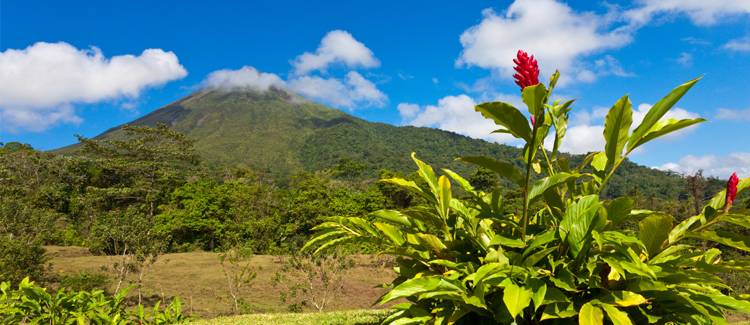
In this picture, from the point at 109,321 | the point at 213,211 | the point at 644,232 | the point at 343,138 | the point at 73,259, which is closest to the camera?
the point at 644,232

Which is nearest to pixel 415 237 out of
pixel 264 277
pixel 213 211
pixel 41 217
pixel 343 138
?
pixel 264 277

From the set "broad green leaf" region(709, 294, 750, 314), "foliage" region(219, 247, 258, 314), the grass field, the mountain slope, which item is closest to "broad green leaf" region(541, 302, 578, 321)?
"broad green leaf" region(709, 294, 750, 314)

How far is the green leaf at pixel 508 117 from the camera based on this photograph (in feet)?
5.49

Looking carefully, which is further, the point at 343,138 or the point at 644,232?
the point at 343,138

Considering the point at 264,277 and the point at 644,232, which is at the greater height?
the point at 644,232

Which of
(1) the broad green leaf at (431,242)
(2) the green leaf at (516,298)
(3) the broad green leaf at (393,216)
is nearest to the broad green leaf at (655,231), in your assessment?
(2) the green leaf at (516,298)

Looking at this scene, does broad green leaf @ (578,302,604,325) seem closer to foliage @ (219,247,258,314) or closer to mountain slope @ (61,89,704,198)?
foliage @ (219,247,258,314)

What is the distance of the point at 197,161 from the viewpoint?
39.4 metres

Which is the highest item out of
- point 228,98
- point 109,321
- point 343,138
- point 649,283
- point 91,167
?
point 228,98

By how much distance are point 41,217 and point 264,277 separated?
9.69 metres

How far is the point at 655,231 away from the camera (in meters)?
2.09

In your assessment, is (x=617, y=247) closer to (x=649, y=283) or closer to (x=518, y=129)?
(x=649, y=283)

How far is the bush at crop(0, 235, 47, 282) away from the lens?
39.0 ft

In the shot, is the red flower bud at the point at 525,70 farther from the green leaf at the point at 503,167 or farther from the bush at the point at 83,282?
the bush at the point at 83,282
